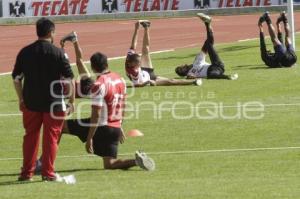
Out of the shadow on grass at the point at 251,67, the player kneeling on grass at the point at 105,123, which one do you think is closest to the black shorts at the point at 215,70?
the shadow on grass at the point at 251,67

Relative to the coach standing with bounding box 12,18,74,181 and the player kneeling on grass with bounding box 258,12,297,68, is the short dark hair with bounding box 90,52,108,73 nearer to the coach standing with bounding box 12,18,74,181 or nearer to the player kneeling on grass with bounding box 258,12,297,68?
the coach standing with bounding box 12,18,74,181

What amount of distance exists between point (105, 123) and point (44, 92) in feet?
3.76

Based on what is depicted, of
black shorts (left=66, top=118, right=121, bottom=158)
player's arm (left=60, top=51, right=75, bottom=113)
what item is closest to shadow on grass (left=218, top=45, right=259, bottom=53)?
black shorts (left=66, top=118, right=121, bottom=158)

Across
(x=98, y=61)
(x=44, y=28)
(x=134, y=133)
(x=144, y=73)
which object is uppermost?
(x=44, y=28)

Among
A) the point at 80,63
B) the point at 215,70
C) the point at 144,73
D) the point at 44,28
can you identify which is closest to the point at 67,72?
the point at 44,28

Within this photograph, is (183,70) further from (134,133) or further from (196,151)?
(196,151)

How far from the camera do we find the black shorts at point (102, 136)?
13.2m

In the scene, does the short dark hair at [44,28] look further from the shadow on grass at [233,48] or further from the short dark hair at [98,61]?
the shadow on grass at [233,48]

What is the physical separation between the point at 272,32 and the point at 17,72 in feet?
46.1

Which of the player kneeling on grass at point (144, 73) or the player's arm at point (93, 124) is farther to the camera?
the player kneeling on grass at point (144, 73)

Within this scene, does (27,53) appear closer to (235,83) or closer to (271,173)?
(271,173)

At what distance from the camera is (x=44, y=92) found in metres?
12.3

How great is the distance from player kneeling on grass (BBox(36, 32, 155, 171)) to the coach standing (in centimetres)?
62

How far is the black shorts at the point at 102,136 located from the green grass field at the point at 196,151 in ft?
0.94
